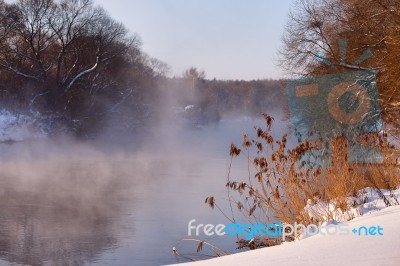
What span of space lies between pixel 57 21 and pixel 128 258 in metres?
33.2

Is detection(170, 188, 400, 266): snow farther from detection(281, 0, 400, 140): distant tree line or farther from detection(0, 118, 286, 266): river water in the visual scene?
detection(281, 0, 400, 140): distant tree line

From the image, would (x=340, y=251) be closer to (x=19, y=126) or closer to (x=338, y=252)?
(x=338, y=252)

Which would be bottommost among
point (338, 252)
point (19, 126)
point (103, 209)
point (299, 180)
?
point (103, 209)

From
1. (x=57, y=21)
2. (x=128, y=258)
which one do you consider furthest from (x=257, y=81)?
(x=128, y=258)

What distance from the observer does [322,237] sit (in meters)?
3.48

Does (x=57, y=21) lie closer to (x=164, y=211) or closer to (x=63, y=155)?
(x=63, y=155)

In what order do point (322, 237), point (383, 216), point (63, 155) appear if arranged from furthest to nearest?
point (63, 155) → point (383, 216) → point (322, 237)

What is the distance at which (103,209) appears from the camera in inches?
403

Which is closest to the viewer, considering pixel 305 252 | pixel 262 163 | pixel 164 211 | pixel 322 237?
pixel 305 252

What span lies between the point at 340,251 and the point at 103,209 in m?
7.74

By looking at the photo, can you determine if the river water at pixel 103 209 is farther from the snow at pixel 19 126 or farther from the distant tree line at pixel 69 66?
the distant tree line at pixel 69 66

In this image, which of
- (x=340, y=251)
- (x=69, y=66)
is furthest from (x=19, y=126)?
(x=340, y=251)

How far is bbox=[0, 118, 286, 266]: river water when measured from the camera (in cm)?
718

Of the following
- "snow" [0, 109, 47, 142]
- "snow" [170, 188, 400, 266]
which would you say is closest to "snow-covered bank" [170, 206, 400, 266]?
"snow" [170, 188, 400, 266]
